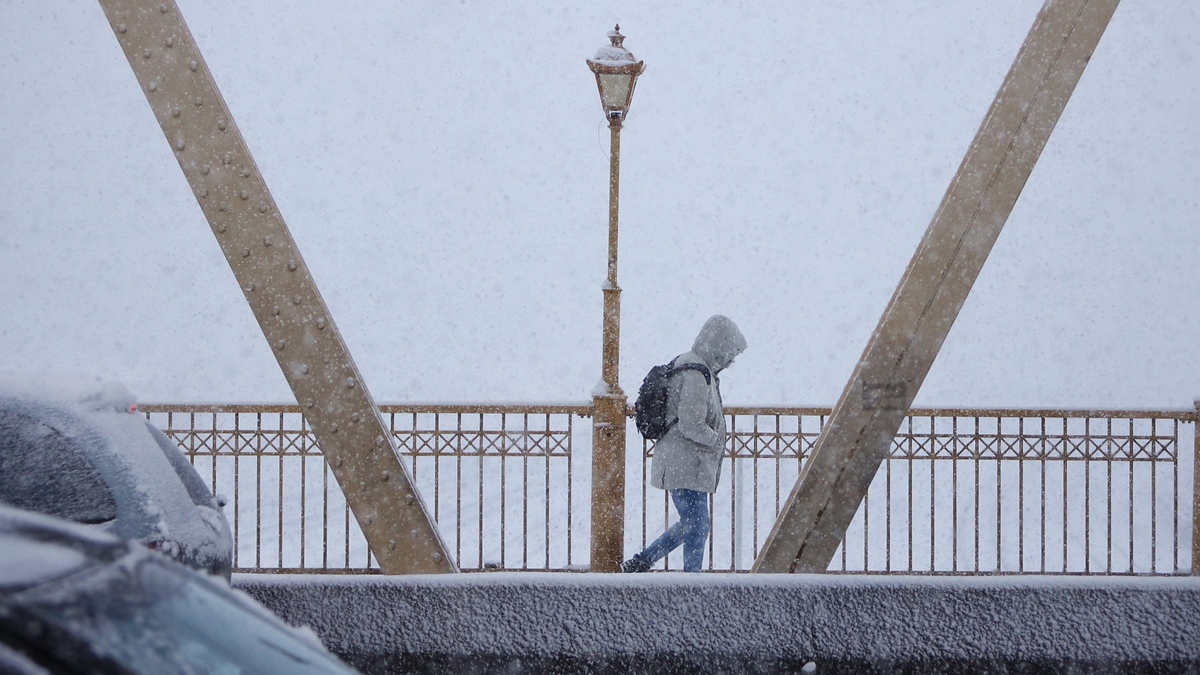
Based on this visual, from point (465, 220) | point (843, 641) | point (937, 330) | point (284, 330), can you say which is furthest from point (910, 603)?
point (465, 220)

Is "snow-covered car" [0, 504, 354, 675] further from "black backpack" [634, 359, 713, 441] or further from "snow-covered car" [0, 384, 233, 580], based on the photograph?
"black backpack" [634, 359, 713, 441]

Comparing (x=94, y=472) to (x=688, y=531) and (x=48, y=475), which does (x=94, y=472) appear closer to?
(x=48, y=475)

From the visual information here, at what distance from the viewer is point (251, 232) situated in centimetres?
514

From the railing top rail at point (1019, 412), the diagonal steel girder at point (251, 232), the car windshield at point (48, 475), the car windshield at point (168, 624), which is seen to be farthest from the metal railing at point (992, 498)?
the car windshield at point (168, 624)

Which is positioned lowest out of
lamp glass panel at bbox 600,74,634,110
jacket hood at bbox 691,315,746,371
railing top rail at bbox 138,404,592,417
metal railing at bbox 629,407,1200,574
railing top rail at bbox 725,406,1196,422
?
metal railing at bbox 629,407,1200,574

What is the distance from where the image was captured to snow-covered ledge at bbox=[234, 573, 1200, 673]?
3.96 meters

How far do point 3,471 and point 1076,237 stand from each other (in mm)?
67774

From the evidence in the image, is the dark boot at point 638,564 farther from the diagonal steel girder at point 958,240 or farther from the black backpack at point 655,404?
the diagonal steel girder at point 958,240

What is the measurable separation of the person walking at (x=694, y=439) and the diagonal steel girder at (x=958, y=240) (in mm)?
1125

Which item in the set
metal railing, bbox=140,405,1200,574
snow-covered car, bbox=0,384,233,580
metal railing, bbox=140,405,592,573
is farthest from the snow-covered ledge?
metal railing, bbox=140,405,1200,574

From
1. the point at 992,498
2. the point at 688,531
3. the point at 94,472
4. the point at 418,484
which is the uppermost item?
the point at 94,472

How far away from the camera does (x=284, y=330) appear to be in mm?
5164

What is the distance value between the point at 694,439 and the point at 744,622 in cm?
243

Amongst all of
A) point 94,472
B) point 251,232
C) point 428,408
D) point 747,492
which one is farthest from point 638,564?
point 747,492
